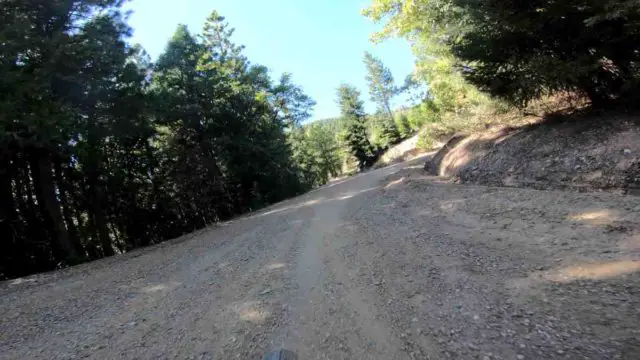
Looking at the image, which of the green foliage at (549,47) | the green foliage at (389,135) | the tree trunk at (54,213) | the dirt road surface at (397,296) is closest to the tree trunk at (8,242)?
the tree trunk at (54,213)

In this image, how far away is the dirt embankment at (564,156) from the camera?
5.90 metres

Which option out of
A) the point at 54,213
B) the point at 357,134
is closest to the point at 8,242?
the point at 54,213

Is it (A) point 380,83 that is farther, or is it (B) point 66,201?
(A) point 380,83

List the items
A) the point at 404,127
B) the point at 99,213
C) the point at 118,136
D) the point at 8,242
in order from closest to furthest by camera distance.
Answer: the point at 8,242 < the point at 118,136 < the point at 99,213 < the point at 404,127

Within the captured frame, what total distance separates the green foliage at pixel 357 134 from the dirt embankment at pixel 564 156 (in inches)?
1598

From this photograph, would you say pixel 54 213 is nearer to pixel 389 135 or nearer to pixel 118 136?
pixel 118 136

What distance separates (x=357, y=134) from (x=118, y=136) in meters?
40.1

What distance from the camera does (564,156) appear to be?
704cm

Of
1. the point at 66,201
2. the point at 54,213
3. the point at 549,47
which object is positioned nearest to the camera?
the point at 549,47

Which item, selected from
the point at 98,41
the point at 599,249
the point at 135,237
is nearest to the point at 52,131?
the point at 98,41

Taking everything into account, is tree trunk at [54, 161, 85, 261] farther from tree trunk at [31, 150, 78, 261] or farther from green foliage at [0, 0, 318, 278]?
tree trunk at [31, 150, 78, 261]

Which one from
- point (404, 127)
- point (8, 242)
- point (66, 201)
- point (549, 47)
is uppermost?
point (404, 127)

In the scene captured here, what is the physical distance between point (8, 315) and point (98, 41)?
357 inches

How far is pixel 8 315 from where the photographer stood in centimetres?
597
